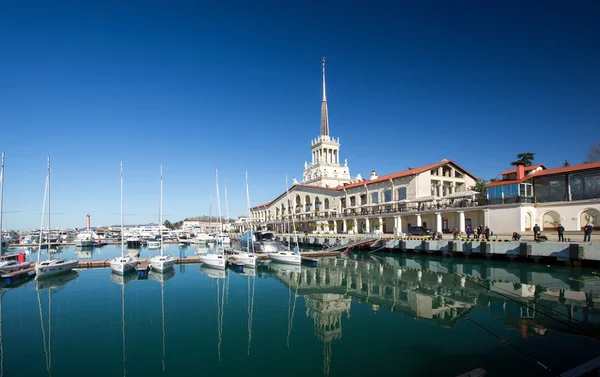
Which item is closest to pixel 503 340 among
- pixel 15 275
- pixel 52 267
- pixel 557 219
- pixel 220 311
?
pixel 220 311

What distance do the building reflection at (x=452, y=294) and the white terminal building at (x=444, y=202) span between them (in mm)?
10697

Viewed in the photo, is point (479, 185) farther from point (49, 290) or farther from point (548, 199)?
point (49, 290)

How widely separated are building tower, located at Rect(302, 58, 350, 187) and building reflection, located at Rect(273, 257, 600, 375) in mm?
63792

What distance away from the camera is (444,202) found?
51.4m

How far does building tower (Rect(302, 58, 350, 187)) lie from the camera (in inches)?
3868

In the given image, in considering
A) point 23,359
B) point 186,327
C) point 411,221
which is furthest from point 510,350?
point 411,221

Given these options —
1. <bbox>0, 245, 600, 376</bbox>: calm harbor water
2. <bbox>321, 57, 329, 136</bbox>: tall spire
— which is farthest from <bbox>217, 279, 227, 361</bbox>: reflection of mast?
<bbox>321, 57, 329, 136</bbox>: tall spire

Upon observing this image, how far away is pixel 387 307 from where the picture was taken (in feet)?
64.2

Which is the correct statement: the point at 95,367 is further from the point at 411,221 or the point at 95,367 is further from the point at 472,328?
the point at 411,221

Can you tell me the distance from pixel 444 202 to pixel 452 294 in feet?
104

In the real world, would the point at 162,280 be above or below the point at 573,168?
below

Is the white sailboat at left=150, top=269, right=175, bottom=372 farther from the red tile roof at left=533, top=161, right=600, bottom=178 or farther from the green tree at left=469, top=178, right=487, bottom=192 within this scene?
the green tree at left=469, top=178, right=487, bottom=192

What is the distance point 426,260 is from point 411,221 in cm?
1831

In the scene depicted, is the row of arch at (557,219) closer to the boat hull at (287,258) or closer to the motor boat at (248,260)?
the boat hull at (287,258)
